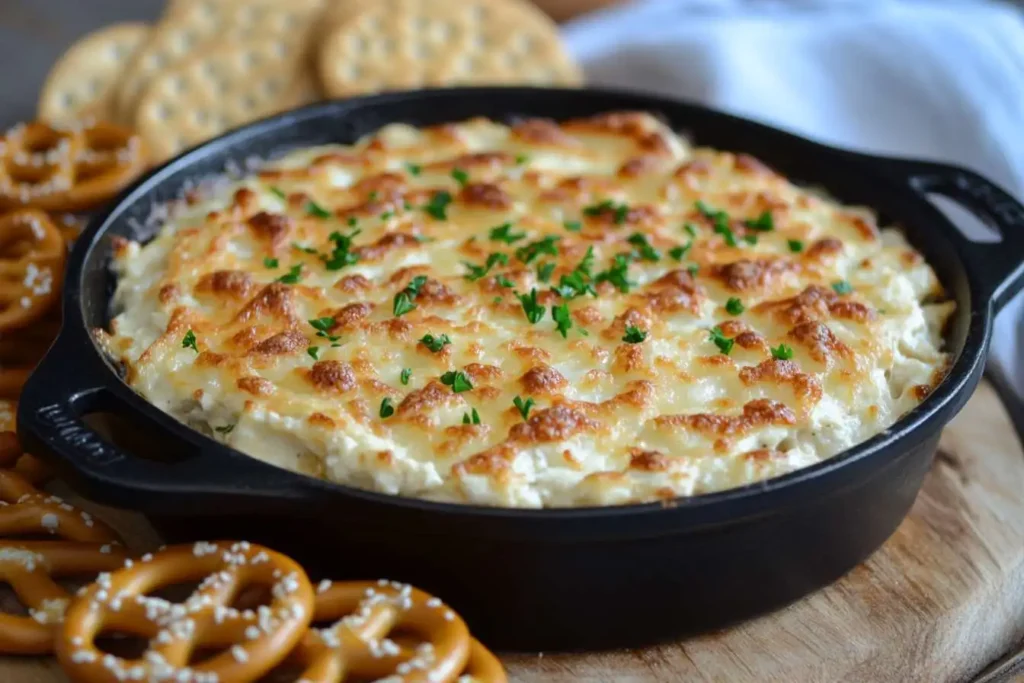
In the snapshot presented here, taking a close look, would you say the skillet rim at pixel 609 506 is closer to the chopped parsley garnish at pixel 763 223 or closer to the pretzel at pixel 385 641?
the pretzel at pixel 385 641

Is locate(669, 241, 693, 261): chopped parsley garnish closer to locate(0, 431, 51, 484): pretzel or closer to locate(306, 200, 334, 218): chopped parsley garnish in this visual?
locate(306, 200, 334, 218): chopped parsley garnish

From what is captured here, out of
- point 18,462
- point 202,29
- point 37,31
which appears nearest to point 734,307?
point 18,462

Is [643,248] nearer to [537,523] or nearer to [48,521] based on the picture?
[537,523]

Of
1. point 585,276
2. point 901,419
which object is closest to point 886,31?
point 585,276

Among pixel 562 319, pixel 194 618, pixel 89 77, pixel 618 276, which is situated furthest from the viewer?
pixel 89 77

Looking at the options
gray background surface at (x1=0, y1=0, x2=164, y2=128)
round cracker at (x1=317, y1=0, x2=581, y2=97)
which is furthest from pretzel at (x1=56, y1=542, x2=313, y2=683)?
gray background surface at (x1=0, y1=0, x2=164, y2=128)

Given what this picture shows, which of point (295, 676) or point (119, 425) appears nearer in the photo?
point (295, 676)

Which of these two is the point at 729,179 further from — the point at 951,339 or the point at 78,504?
the point at 78,504
